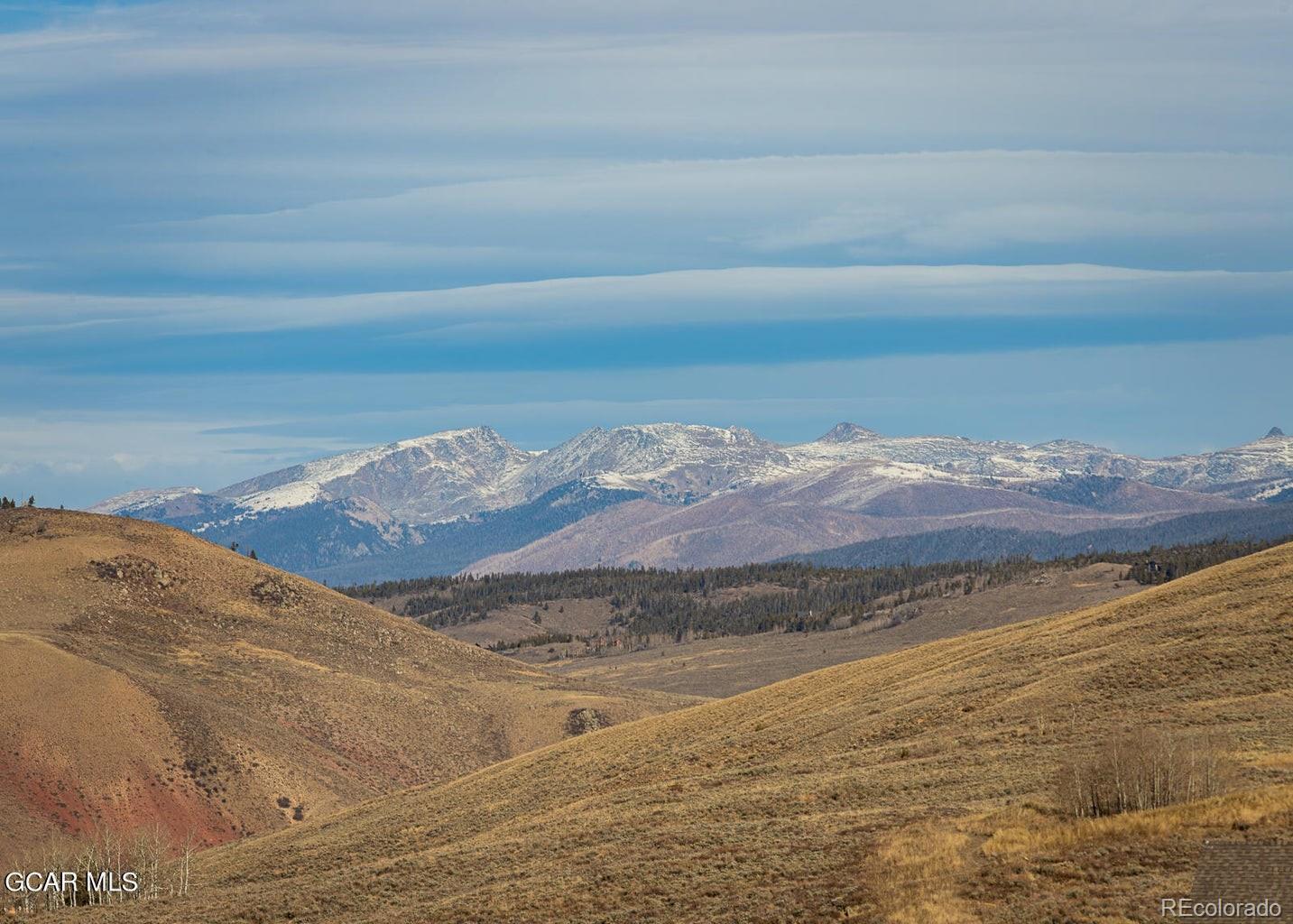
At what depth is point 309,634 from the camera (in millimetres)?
132000

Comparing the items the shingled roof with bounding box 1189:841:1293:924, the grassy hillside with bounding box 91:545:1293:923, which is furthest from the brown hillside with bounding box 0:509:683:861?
the shingled roof with bounding box 1189:841:1293:924

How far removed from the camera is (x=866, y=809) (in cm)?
4097

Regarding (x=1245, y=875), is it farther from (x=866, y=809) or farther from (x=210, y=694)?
(x=210, y=694)

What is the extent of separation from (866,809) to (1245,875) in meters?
14.2

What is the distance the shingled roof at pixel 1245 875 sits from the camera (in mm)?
26891

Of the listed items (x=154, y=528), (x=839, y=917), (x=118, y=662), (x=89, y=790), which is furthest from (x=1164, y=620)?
(x=154, y=528)

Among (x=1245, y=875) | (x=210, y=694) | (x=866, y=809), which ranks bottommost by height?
(x=210, y=694)

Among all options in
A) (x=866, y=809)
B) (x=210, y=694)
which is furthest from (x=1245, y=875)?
(x=210, y=694)

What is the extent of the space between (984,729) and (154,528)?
111 meters

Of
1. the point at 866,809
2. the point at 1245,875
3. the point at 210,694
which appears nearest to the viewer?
the point at 1245,875

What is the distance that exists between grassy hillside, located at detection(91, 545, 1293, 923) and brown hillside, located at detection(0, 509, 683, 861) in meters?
25.3

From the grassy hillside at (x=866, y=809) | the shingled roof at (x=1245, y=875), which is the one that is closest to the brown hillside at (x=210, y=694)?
the grassy hillside at (x=866, y=809)

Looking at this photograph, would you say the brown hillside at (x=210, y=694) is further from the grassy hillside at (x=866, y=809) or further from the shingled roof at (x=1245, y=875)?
the shingled roof at (x=1245, y=875)

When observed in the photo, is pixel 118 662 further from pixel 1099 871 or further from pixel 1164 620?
pixel 1099 871
